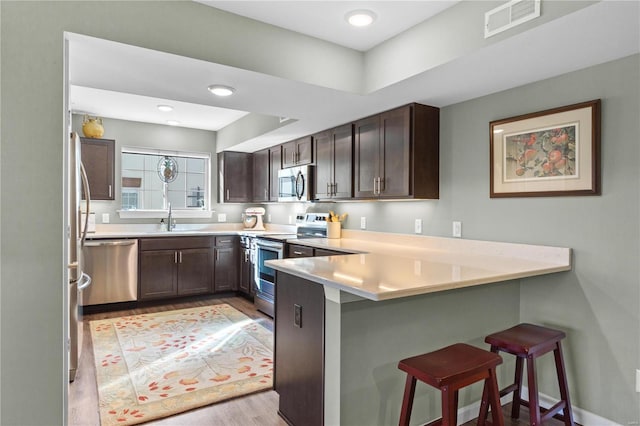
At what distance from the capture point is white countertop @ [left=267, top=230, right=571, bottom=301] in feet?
5.47

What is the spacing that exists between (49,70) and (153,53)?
0.49 metres

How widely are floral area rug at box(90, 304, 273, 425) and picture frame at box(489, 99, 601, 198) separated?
7.24ft

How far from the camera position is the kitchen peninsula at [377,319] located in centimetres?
179

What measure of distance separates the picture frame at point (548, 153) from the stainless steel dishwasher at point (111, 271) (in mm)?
4019

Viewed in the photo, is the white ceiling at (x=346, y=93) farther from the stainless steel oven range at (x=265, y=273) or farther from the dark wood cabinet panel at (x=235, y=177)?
the dark wood cabinet panel at (x=235, y=177)

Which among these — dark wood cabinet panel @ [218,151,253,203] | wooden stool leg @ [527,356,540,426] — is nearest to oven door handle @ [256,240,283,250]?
dark wood cabinet panel @ [218,151,253,203]

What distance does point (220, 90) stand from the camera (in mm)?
2656

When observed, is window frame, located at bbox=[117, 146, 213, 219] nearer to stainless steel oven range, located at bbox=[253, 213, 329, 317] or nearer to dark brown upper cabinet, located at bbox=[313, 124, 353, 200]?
stainless steel oven range, located at bbox=[253, 213, 329, 317]

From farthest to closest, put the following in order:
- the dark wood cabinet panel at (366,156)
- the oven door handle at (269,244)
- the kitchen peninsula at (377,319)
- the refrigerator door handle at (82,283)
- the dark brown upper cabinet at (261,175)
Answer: the dark brown upper cabinet at (261,175) < the oven door handle at (269,244) < the dark wood cabinet panel at (366,156) < the refrigerator door handle at (82,283) < the kitchen peninsula at (377,319)

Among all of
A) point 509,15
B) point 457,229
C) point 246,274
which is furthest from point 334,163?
point 509,15

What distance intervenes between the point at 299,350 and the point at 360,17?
1942 mm

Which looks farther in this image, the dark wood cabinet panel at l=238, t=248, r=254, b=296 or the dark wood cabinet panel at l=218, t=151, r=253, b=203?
the dark wood cabinet panel at l=218, t=151, r=253, b=203

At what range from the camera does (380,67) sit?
2619mm

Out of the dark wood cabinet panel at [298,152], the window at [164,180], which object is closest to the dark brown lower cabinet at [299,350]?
the dark wood cabinet panel at [298,152]
